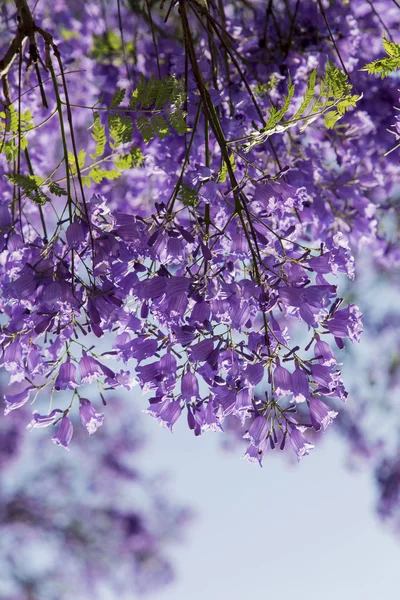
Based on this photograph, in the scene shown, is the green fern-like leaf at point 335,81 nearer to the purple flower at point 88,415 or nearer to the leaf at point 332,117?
the leaf at point 332,117

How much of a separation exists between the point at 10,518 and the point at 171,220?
21.6ft

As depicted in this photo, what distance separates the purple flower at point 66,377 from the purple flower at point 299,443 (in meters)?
0.43

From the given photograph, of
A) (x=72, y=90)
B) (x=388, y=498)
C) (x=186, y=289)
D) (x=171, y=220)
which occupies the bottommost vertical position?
(x=186, y=289)

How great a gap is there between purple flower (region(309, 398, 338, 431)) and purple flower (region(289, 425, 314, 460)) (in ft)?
0.11

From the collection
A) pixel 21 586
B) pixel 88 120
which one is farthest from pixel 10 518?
pixel 88 120

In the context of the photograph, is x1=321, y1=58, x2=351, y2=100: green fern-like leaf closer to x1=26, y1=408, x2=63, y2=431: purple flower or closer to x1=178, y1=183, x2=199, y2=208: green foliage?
x1=178, y1=183, x2=199, y2=208: green foliage

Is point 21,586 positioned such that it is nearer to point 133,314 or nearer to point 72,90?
point 72,90

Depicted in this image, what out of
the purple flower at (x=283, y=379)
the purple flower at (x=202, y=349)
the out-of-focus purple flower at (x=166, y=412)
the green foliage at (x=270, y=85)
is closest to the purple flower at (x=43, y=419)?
the out-of-focus purple flower at (x=166, y=412)

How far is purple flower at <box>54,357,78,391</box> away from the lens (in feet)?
4.83

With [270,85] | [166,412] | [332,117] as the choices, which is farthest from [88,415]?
[270,85]

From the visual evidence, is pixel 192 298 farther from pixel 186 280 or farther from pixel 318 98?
pixel 318 98

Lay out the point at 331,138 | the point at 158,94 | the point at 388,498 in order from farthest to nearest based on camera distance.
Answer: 1. the point at 388,498
2. the point at 331,138
3. the point at 158,94

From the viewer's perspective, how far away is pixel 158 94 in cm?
139

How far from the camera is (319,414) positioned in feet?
4.46
